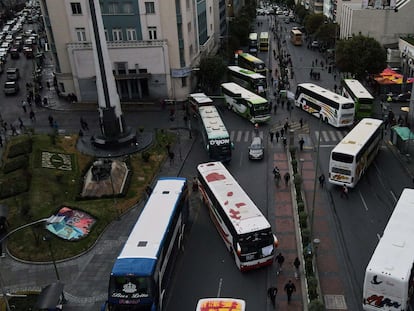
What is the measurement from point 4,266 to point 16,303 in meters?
4.77

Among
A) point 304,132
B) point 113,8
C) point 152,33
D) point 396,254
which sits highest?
point 113,8

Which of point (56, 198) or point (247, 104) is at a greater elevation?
point (247, 104)

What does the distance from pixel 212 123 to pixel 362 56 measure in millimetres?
32146

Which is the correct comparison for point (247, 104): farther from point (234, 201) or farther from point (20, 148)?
point (20, 148)

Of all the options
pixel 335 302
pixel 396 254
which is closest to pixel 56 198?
pixel 335 302

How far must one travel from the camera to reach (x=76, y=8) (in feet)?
207

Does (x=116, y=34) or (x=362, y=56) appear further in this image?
(x=362, y=56)

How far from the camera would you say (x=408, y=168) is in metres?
43.3

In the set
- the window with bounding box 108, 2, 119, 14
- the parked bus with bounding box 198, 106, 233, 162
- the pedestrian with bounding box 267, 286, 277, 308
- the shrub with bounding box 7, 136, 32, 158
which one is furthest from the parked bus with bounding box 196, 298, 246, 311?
the window with bounding box 108, 2, 119, 14

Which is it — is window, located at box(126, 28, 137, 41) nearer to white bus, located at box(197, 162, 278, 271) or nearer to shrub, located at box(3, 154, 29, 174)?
shrub, located at box(3, 154, 29, 174)

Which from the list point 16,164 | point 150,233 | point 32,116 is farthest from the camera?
point 32,116

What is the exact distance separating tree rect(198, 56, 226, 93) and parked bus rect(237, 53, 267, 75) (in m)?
12.5

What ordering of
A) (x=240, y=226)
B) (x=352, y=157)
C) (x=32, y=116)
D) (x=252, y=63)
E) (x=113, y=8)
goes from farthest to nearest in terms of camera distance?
1. (x=252, y=63)
2. (x=113, y=8)
3. (x=32, y=116)
4. (x=352, y=157)
5. (x=240, y=226)

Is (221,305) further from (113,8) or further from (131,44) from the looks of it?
(113,8)
